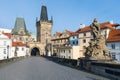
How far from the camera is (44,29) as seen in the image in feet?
375

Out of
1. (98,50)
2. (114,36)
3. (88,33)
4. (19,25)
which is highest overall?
(19,25)

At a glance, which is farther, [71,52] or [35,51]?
[35,51]

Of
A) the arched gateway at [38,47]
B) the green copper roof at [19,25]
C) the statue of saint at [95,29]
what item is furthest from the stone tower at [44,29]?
the statue of saint at [95,29]

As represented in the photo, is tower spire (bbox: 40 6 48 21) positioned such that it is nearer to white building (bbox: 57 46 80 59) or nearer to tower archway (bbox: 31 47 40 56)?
tower archway (bbox: 31 47 40 56)

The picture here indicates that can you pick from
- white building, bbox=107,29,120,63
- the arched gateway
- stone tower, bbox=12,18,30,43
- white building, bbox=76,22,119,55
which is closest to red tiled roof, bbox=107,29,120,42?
white building, bbox=107,29,120,63

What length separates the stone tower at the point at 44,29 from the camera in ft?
370

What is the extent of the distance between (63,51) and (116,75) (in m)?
58.4

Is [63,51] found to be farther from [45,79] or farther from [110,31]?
[45,79]

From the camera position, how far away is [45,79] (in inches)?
591

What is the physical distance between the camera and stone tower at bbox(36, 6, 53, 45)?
113m

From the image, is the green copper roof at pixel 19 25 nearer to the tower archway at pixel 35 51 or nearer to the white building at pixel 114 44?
the tower archway at pixel 35 51

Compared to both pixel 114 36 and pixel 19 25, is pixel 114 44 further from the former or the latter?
pixel 19 25

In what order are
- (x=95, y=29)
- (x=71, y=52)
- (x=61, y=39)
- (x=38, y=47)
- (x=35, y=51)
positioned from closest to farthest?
(x=95, y=29) → (x=71, y=52) → (x=61, y=39) → (x=38, y=47) → (x=35, y=51)

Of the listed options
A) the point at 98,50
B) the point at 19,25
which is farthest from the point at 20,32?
the point at 98,50
